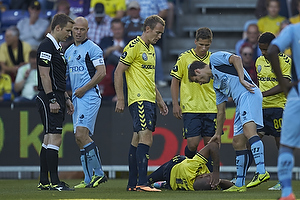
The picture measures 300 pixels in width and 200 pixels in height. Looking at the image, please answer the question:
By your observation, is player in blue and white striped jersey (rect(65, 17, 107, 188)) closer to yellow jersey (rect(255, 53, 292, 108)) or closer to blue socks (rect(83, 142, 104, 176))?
blue socks (rect(83, 142, 104, 176))

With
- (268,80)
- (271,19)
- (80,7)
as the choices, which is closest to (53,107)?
(268,80)

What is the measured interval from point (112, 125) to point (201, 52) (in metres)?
3.00

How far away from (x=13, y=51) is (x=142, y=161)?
783 centimetres

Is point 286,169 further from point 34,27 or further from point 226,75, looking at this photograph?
point 34,27

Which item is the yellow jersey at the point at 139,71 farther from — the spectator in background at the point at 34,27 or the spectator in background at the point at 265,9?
the spectator in background at the point at 34,27

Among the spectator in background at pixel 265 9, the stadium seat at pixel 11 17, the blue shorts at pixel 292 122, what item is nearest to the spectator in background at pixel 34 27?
the stadium seat at pixel 11 17

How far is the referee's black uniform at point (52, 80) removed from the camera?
325 inches

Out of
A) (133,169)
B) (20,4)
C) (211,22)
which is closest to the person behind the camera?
(133,169)

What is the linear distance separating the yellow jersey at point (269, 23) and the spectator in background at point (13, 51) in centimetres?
575

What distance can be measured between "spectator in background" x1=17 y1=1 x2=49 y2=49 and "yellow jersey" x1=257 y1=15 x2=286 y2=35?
217 inches

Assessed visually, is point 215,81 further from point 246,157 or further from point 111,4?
point 111,4

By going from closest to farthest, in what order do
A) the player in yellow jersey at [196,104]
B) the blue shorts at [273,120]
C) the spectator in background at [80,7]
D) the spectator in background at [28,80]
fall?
the blue shorts at [273,120], the player in yellow jersey at [196,104], the spectator in background at [28,80], the spectator in background at [80,7]

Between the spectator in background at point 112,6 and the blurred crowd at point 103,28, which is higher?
the spectator in background at point 112,6

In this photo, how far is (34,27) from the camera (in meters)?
15.8
